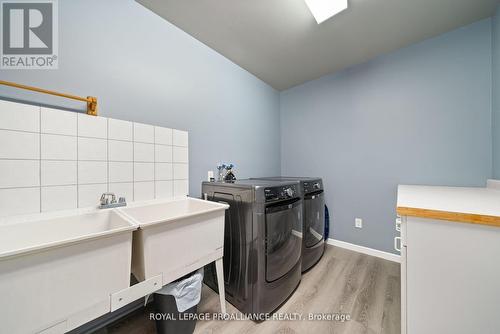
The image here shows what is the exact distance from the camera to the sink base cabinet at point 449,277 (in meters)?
0.65

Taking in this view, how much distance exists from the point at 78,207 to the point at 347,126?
2673mm

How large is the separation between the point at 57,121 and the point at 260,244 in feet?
4.68

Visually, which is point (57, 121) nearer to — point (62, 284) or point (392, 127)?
point (62, 284)

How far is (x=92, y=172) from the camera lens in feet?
3.60

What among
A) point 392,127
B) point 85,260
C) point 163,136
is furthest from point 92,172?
point 392,127

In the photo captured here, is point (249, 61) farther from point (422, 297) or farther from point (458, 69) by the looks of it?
point (422, 297)

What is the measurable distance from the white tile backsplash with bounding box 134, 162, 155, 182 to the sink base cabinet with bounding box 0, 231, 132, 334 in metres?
0.64

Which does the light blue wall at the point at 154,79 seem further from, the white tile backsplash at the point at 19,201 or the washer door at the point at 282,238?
the washer door at the point at 282,238

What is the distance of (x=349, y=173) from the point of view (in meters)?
2.23

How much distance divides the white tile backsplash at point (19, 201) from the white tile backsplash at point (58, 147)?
19 centimetres

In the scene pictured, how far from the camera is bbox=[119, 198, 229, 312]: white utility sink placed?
840 millimetres

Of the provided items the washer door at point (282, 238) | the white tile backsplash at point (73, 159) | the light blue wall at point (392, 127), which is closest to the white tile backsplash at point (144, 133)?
the white tile backsplash at point (73, 159)

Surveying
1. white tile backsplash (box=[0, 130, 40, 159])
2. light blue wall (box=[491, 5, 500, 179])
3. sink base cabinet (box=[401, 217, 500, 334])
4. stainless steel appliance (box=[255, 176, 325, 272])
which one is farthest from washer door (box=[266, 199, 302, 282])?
light blue wall (box=[491, 5, 500, 179])

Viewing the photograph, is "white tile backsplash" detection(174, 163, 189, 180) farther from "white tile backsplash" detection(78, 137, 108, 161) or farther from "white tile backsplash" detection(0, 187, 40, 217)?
"white tile backsplash" detection(0, 187, 40, 217)
